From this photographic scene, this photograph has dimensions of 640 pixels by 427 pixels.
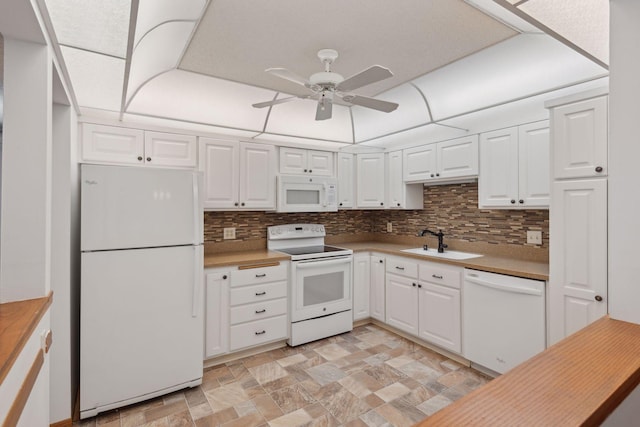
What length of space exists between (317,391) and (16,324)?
78.0 inches

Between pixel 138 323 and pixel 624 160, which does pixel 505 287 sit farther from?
pixel 138 323

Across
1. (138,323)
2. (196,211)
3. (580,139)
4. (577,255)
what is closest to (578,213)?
(577,255)

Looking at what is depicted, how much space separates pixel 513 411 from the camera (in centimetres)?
72

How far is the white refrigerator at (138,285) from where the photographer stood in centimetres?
218

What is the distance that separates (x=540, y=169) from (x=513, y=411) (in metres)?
2.44

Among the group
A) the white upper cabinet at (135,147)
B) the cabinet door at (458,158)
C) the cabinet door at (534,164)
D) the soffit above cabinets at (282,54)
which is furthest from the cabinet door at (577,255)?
the white upper cabinet at (135,147)

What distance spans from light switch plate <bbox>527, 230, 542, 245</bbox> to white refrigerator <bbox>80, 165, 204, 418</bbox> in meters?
2.86

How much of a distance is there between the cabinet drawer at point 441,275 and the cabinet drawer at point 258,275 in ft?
4.49

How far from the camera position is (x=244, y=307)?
2.98 metres

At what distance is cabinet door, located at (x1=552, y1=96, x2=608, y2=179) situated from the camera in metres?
1.95

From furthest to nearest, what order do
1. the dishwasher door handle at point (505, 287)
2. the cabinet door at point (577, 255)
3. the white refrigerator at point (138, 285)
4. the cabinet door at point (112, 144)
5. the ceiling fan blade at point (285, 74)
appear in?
1. the cabinet door at point (112, 144)
2. the dishwasher door handle at point (505, 287)
3. the white refrigerator at point (138, 285)
4. the cabinet door at point (577, 255)
5. the ceiling fan blade at point (285, 74)

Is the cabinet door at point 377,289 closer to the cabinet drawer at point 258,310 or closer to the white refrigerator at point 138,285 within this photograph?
the cabinet drawer at point 258,310

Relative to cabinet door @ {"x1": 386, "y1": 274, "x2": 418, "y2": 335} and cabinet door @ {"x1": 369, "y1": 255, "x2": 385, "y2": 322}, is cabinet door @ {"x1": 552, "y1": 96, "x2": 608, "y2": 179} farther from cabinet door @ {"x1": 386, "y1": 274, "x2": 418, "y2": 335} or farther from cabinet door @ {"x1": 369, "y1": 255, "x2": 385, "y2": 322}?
cabinet door @ {"x1": 369, "y1": 255, "x2": 385, "y2": 322}

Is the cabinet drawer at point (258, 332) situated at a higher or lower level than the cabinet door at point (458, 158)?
lower
